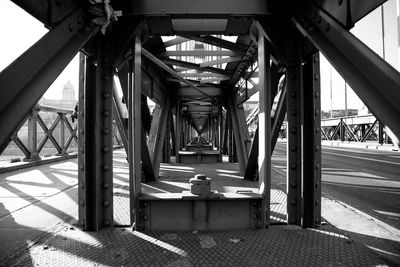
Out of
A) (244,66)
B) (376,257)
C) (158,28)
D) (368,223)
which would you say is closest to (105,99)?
(158,28)

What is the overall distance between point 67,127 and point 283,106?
9.36 meters

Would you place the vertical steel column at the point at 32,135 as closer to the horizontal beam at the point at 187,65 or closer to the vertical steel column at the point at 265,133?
the horizontal beam at the point at 187,65

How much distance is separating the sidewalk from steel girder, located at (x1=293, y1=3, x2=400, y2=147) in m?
1.42

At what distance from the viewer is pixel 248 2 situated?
107 inches

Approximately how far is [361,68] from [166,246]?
2266mm

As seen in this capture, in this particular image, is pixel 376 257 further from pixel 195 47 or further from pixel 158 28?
pixel 195 47

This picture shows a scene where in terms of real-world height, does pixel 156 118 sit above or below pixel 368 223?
above

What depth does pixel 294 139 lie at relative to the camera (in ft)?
9.46

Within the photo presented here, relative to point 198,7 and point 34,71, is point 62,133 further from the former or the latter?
point 34,71

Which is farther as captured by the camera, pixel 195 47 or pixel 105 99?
pixel 195 47

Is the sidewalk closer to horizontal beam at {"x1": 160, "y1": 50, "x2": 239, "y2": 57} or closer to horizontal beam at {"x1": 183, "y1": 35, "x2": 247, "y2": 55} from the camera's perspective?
horizontal beam at {"x1": 183, "y1": 35, "x2": 247, "y2": 55}

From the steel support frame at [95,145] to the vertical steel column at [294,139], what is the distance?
2.21 metres

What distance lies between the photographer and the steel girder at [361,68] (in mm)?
1375

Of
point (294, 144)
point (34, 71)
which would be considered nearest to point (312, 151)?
point (294, 144)
